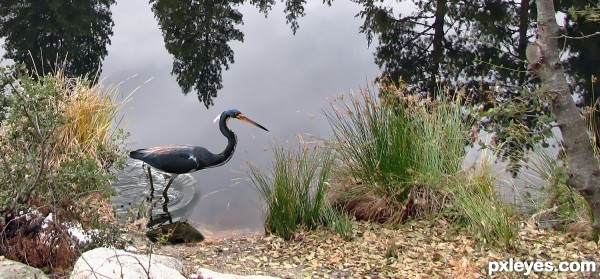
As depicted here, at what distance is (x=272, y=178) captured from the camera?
14.2 feet

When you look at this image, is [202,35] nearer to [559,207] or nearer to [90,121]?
[90,121]

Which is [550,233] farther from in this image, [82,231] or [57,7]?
[57,7]

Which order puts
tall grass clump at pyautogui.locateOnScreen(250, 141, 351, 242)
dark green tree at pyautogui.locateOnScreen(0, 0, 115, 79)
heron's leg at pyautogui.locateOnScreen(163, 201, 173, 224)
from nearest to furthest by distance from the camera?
tall grass clump at pyautogui.locateOnScreen(250, 141, 351, 242) → heron's leg at pyautogui.locateOnScreen(163, 201, 173, 224) → dark green tree at pyautogui.locateOnScreen(0, 0, 115, 79)

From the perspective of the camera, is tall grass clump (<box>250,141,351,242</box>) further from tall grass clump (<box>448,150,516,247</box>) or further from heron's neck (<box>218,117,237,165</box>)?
heron's neck (<box>218,117,237,165</box>)

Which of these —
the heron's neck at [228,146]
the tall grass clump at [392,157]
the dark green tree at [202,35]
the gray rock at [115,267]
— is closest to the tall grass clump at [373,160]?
the tall grass clump at [392,157]

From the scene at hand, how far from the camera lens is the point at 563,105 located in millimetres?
2367

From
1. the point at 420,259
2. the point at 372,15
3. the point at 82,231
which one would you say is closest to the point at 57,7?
the point at 372,15

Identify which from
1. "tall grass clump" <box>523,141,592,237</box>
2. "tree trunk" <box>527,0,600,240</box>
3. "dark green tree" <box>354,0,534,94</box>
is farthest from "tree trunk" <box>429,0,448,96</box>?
"tree trunk" <box>527,0,600,240</box>

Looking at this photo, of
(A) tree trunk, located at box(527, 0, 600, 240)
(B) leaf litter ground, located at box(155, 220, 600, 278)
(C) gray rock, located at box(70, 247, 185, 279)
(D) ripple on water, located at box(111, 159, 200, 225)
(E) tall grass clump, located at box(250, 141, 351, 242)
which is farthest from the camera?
(D) ripple on water, located at box(111, 159, 200, 225)

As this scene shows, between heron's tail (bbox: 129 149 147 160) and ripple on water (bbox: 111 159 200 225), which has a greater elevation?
heron's tail (bbox: 129 149 147 160)

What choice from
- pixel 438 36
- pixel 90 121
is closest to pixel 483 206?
pixel 90 121

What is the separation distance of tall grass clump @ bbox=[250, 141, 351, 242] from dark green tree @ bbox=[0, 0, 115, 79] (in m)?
3.45

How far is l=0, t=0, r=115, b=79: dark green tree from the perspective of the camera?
24.9 ft

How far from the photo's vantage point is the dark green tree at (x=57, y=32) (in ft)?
24.9
